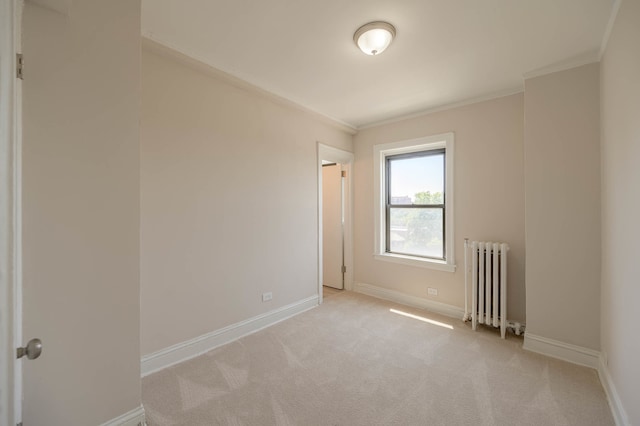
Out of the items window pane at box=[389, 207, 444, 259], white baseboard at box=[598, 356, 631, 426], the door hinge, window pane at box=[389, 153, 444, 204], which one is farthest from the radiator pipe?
the door hinge

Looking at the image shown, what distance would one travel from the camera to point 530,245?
2.63 meters

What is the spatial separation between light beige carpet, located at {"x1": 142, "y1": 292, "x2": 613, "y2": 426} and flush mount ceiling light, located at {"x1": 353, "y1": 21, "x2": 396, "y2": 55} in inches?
104

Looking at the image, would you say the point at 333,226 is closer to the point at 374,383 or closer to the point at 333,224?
the point at 333,224

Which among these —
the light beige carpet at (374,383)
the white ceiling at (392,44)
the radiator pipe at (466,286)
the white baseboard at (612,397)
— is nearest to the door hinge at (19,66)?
the white ceiling at (392,44)

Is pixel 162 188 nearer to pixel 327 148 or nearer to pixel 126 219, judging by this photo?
pixel 126 219

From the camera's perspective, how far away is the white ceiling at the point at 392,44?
1806mm

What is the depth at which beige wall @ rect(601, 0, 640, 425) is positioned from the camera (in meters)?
1.50

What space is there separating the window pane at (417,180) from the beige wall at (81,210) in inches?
133

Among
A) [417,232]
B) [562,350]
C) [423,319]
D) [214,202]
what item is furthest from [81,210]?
[562,350]

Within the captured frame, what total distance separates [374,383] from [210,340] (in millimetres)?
1585

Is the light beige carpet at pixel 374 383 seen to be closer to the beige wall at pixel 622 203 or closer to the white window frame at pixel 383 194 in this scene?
the beige wall at pixel 622 203

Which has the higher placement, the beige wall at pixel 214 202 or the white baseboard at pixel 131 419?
the beige wall at pixel 214 202

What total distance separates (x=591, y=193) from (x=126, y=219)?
3.64 meters

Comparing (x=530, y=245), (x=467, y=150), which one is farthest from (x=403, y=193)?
(x=530, y=245)
